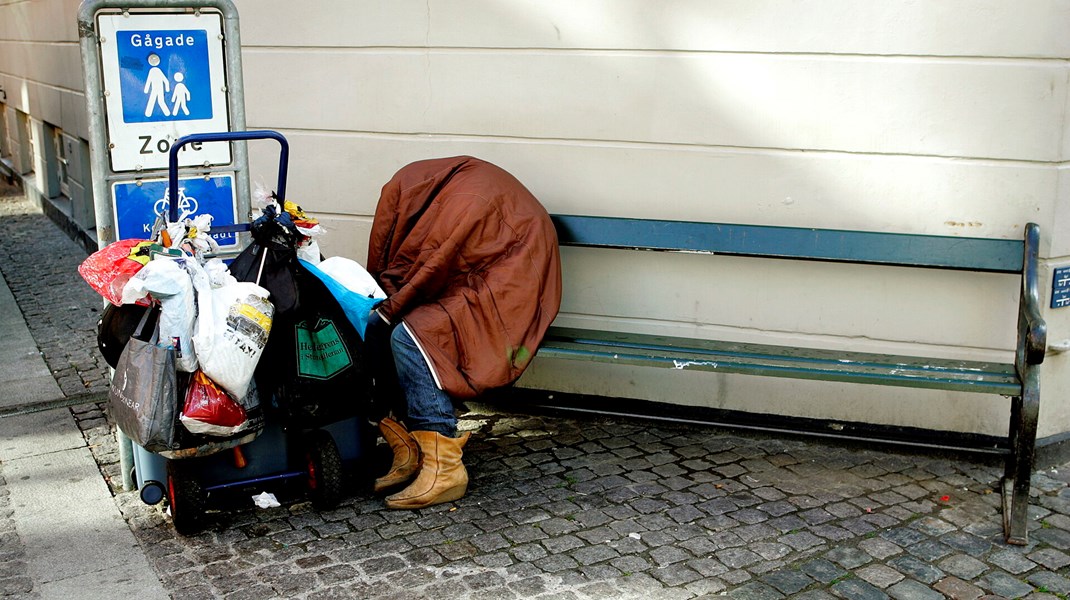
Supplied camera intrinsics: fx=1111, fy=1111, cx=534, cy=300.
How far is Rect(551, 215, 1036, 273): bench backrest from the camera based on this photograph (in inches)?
→ 185

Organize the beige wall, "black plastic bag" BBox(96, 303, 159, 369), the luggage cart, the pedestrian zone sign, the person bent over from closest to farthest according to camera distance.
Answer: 1. "black plastic bag" BBox(96, 303, 159, 369)
2. the luggage cart
3. the pedestrian zone sign
4. the person bent over
5. the beige wall

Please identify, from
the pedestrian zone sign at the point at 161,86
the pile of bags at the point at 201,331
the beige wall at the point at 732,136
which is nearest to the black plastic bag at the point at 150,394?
the pile of bags at the point at 201,331

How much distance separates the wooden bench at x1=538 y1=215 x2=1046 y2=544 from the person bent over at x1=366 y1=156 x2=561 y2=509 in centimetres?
38

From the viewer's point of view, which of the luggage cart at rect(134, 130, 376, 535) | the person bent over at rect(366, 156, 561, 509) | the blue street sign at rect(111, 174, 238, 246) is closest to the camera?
the luggage cart at rect(134, 130, 376, 535)

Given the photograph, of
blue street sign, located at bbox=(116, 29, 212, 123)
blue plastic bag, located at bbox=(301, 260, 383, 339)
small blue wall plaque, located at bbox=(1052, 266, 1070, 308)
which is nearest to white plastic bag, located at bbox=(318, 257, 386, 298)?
blue plastic bag, located at bbox=(301, 260, 383, 339)

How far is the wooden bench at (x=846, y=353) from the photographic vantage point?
4.20 meters

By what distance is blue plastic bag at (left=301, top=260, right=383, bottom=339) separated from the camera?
432 cm

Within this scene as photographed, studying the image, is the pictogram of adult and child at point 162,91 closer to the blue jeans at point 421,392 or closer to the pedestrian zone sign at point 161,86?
the pedestrian zone sign at point 161,86

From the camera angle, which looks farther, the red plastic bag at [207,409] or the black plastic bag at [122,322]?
the black plastic bag at [122,322]

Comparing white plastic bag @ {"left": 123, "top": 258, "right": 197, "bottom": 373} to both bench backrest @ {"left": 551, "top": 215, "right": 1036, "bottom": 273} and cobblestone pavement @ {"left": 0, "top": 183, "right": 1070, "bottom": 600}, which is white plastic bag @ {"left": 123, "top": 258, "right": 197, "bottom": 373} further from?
bench backrest @ {"left": 551, "top": 215, "right": 1036, "bottom": 273}

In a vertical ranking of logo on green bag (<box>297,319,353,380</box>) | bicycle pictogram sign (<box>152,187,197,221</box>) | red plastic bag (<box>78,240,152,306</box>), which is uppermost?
bicycle pictogram sign (<box>152,187,197,221</box>)

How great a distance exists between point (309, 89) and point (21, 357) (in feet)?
7.99

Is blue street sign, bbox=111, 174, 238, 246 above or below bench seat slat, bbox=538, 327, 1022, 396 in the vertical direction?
above

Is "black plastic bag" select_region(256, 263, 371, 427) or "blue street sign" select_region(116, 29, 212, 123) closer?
"black plastic bag" select_region(256, 263, 371, 427)
